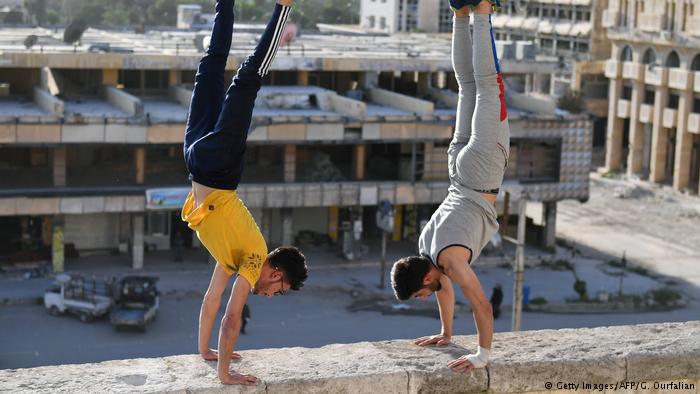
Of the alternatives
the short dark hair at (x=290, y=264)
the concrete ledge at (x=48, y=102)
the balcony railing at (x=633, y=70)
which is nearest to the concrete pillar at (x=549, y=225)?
the concrete ledge at (x=48, y=102)

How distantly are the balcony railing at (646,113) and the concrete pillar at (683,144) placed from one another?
2.63 meters

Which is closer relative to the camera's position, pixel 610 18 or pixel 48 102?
pixel 48 102

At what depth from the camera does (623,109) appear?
64.1m

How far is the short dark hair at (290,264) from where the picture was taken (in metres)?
8.65

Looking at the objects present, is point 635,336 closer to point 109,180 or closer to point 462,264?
point 462,264

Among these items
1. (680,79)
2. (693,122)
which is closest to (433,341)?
(693,122)

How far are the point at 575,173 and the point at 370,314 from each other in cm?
1194

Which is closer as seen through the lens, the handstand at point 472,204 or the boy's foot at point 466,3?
the handstand at point 472,204

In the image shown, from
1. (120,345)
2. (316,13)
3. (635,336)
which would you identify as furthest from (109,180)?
(316,13)

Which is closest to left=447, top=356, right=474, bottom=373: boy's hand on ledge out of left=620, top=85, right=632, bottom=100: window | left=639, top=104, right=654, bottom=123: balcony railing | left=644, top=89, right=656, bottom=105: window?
left=639, top=104, right=654, bottom=123: balcony railing

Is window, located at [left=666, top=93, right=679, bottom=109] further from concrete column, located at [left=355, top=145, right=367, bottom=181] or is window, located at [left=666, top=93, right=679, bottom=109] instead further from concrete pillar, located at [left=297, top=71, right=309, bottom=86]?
concrete column, located at [left=355, top=145, right=367, bottom=181]

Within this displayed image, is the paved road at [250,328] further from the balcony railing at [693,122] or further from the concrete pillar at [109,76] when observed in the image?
the balcony railing at [693,122]

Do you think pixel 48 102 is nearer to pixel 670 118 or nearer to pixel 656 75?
pixel 670 118

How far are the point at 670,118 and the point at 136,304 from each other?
32528 millimetres
